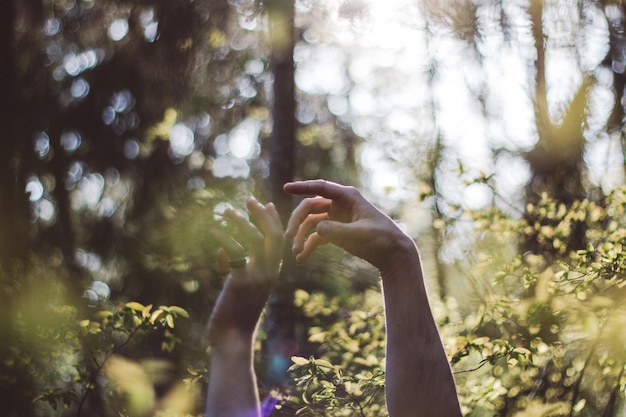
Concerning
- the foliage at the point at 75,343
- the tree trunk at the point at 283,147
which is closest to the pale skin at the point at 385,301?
the foliage at the point at 75,343

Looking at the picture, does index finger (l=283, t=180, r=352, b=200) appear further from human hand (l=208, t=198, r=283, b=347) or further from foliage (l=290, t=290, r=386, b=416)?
foliage (l=290, t=290, r=386, b=416)

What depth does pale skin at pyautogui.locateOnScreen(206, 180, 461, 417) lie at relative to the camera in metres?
1.63

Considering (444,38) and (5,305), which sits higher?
(444,38)

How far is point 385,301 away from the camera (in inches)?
69.4

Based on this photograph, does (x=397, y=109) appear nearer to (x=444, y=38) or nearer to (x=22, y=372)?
(x=444, y=38)

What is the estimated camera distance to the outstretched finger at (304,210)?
6.40ft

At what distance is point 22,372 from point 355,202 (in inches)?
148

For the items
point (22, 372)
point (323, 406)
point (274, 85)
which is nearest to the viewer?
point (323, 406)

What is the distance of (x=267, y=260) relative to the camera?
2.15 metres

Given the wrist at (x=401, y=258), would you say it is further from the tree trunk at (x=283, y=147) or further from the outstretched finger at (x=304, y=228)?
the tree trunk at (x=283, y=147)

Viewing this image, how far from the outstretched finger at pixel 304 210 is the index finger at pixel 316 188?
59 millimetres

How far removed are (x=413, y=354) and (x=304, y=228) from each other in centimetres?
58

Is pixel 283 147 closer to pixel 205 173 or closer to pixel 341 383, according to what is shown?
pixel 341 383

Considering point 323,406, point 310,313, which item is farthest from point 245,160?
point 323,406
